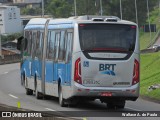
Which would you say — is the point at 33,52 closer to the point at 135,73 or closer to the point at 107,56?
the point at 107,56

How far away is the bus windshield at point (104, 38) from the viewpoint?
24812 mm

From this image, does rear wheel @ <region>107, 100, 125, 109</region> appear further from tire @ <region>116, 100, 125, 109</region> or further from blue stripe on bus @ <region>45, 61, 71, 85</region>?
blue stripe on bus @ <region>45, 61, 71, 85</region>

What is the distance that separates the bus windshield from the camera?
24812 mm

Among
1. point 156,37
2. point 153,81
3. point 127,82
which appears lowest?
point 156,37

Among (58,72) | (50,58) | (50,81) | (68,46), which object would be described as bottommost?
(50,81)

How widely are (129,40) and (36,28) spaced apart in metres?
7.43

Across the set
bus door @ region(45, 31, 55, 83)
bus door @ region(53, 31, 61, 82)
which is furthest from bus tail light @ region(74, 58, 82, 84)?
bus door @ region(45, 31, 55, 83)

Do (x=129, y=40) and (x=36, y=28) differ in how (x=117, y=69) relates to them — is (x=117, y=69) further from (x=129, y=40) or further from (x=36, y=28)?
(x=36, y=28)

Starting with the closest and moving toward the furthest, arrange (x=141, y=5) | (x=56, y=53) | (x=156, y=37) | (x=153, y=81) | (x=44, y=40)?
1. (x=56, y=53)
2. (x=44, y=40)
3. (x=153, y=81)
4. (x=156, y=37)
5. (x=141, y=5)

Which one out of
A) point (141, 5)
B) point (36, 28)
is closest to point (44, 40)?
point (36, 28)

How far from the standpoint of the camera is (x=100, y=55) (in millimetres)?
24672

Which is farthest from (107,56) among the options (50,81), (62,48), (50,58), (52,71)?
(50,81)

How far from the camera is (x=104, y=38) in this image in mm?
24844

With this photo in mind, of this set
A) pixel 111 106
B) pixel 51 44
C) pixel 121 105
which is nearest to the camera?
pixel 121 105
